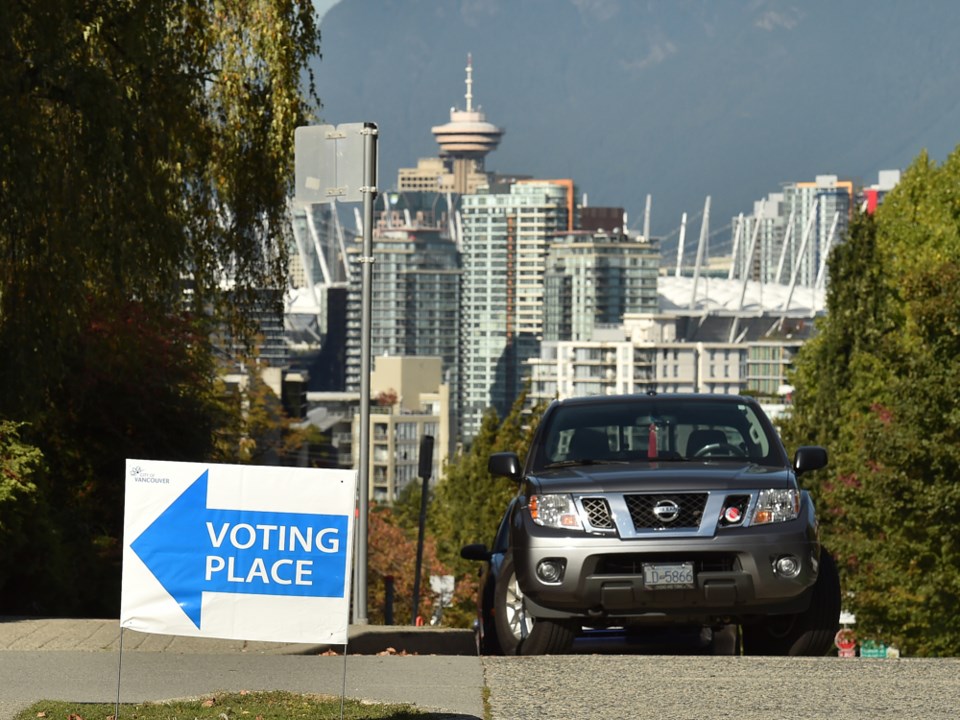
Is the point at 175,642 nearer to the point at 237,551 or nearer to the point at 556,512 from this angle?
the point at 556,512

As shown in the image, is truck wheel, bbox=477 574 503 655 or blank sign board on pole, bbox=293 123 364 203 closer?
truck wheel, bbox=477 574 503 655

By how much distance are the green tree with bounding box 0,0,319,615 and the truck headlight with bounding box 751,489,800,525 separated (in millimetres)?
5269

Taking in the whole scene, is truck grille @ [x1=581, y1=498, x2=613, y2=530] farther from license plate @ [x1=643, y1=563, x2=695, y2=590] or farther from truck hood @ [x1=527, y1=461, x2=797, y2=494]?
license plate @ [x1=643, y1=563, x2=695, y2=590]

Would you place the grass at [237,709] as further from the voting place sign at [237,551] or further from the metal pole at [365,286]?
the metal pole at [365,286]

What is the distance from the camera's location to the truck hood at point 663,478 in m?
10.6

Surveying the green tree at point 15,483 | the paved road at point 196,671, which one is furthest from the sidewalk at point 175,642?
the green tree at point 15,483

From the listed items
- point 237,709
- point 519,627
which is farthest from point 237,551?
point 519,627

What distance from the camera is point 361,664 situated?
1043cm

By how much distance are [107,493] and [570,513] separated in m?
9.98

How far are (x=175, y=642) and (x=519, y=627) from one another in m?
2.44

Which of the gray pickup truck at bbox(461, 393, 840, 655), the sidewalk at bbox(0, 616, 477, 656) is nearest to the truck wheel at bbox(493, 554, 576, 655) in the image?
the gray pickup truck at bbox(461, 393, 840, 655)

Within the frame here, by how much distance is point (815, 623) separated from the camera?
11148mm

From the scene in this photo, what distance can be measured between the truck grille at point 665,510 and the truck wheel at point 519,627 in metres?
0.90

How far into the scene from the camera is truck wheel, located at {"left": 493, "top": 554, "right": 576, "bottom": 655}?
11047 mm
